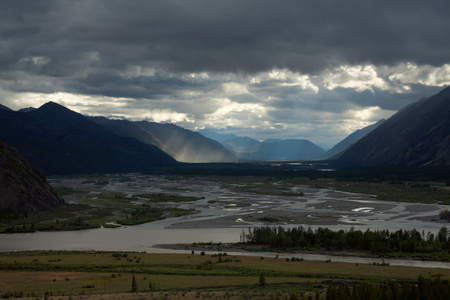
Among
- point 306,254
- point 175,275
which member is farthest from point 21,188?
point 306,254

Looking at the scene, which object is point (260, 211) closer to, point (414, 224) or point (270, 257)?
point (414, 224)

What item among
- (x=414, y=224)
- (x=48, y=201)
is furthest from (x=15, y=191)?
(x=414, y=224)

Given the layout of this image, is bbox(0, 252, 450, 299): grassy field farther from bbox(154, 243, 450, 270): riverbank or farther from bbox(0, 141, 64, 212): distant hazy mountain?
bbox(0, 141, 64, 212): distant hazy mountain

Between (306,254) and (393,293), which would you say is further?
(306,254)

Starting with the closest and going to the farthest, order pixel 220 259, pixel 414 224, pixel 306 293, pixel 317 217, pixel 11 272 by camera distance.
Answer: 1. pixel 306 293
2. pixel 11 272
3. pixel 220 259
4. pixel 414 224
5. pixel 317 217

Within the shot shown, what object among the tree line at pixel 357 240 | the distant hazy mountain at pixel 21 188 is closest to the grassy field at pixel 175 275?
the tree line at pixel 357 240

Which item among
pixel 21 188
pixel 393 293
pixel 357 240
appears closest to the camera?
pixel 393 293

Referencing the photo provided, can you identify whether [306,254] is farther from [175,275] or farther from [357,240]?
[175,275]
